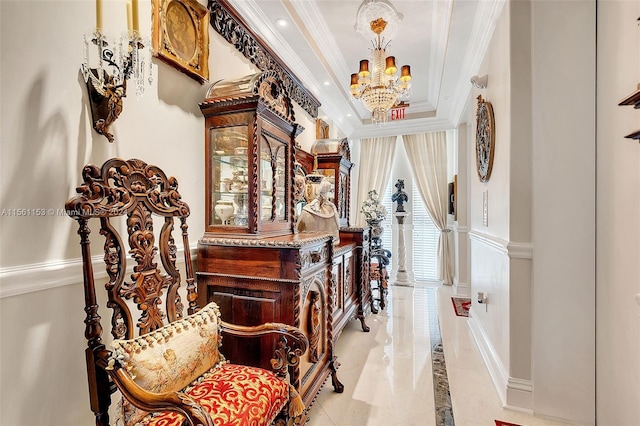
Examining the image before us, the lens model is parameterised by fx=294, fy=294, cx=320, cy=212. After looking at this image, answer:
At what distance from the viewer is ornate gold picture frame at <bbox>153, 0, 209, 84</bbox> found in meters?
1.70

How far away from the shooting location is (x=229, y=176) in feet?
6.79

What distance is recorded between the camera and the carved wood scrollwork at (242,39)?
2.14 metres

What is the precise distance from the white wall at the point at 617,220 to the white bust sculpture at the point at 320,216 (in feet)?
5.89

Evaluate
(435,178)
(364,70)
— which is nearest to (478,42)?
(364,70)

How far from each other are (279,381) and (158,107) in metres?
1.65

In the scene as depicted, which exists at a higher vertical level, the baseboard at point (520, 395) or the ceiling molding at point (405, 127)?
the ceiling molding at point (405, 127)

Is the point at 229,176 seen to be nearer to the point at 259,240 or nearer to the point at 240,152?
the point at 240,152

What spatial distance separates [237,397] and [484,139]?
9.41ft

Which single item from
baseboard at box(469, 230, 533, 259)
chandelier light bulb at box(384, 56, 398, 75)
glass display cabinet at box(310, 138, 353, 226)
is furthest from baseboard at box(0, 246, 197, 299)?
glass display cabinet at box(310, 138, 353, 226)

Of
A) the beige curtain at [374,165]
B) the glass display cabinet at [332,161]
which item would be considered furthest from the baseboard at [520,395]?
the beige curtain at [374,165]

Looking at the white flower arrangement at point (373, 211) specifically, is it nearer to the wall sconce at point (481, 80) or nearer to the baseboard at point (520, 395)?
the wall sconce at point (481, 80)

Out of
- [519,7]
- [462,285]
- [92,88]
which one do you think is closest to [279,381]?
[92,88]

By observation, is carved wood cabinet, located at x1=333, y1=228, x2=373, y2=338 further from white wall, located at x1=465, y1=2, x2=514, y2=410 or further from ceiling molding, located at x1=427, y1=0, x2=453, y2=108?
ceiling molding, located at x1=427, y1=0, x2=453, y2=108

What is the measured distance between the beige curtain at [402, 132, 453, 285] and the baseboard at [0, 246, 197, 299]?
5.36 meters
